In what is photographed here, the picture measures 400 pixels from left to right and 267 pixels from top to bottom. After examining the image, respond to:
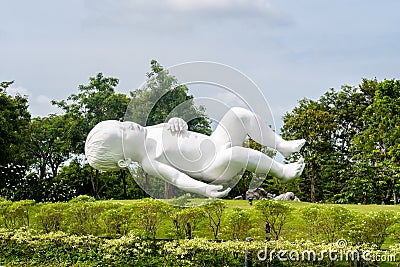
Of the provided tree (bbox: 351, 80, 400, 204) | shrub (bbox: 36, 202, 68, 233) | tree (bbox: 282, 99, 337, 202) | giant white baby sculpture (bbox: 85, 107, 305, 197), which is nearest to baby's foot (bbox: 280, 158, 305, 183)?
giant white baby sculpture (bbox: 85, 107, 305, 197)

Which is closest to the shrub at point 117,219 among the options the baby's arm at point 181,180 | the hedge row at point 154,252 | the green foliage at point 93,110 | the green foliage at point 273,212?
the hedge row at point 154,252

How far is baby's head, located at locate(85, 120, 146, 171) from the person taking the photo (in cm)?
687

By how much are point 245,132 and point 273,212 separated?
3.62 ft

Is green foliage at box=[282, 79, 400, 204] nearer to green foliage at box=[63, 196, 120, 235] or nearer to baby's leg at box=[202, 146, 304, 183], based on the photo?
baby's leg at box=[202, 146, 304, 183]

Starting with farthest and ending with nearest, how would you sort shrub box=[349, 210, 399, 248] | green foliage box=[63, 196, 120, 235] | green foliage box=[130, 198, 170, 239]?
green foliage box=[63, 196, 120, 235]
green foliage box=[130, 198, 170, 239]
shrub box=[349, 210, 399, 248]

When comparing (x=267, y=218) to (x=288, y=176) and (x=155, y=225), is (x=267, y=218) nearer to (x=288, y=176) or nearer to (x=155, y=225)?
(x=288, y=176)

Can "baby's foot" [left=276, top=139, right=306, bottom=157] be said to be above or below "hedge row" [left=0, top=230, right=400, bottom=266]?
above

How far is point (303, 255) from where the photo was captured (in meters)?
5.86

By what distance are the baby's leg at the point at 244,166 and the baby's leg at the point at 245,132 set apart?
6.5 inches

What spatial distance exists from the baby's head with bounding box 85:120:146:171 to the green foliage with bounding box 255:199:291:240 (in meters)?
1.76

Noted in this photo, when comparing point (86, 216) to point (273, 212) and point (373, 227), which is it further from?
point (373, 227)

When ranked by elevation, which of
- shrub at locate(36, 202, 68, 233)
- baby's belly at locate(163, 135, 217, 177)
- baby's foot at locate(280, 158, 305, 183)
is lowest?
shrub at locate(36, 202, 68, 233)

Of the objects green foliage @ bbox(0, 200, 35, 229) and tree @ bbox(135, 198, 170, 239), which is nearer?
tree @ bbox(135, 198, 170, 239)

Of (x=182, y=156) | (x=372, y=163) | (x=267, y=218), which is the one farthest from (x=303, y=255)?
(x=372, y=163)
